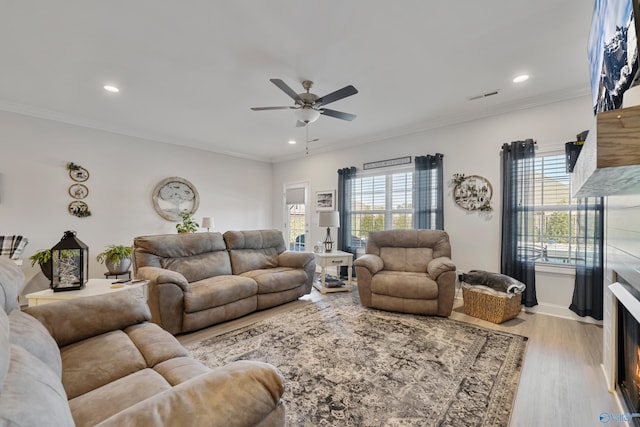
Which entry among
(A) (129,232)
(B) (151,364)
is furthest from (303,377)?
(A) (129,232)

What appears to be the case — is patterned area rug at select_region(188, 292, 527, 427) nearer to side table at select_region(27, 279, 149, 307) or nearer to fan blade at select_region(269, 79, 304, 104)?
side table at select_region(27, 279, 149, 307)

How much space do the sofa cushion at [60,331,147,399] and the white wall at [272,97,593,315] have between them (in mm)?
3915

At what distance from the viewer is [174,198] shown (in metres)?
5.10

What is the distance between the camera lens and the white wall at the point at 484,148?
3215 millimetres

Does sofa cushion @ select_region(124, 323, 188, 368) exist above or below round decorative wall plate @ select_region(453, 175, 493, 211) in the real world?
below

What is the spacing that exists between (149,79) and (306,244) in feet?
13.6

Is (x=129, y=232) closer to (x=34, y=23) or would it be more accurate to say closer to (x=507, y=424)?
(x=34, y=23)

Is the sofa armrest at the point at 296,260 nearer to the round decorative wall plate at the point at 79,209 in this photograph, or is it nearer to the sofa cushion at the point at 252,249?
the sofa cushion at the point at 252,249

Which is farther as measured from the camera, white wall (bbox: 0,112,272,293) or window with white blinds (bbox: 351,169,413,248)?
window with white blinds (bbox: 351,169,413,248)

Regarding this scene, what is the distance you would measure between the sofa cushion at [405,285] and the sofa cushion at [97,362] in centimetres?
255

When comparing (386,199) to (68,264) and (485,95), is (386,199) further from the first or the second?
(68,264)

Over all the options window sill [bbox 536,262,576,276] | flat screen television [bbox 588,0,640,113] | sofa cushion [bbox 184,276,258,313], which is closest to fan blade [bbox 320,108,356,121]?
flat screen television [bbox 588,0,640,113]

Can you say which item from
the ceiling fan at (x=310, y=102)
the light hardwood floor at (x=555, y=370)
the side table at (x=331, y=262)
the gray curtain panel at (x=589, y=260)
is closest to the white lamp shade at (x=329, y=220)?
the side table at (x=331, y=262)

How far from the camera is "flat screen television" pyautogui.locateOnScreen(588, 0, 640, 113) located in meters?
0.95
